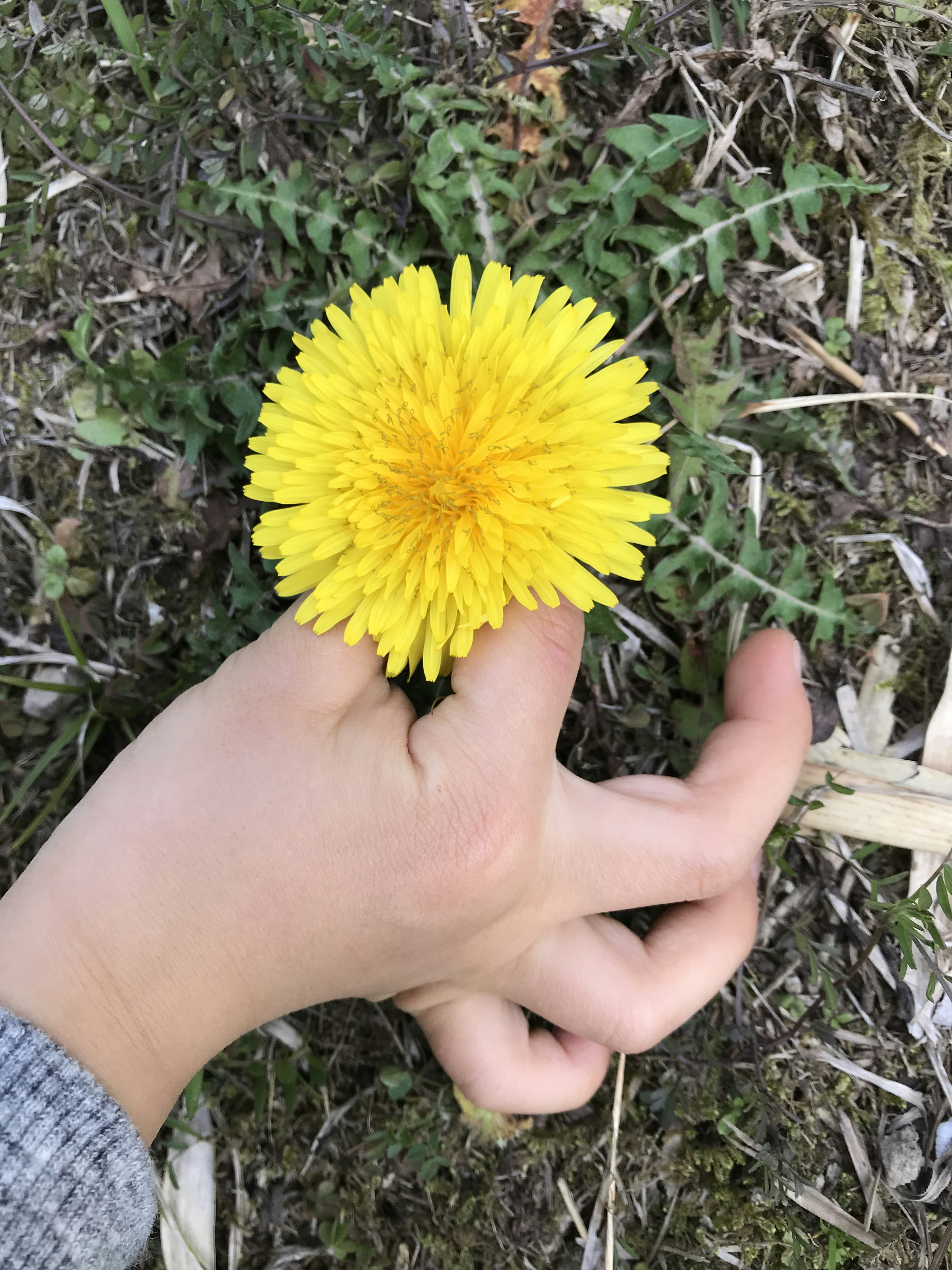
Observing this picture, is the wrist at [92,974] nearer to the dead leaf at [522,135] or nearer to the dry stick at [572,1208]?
the dry stick at [572,1208]

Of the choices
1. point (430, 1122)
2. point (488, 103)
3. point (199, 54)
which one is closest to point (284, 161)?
point (199, 54)

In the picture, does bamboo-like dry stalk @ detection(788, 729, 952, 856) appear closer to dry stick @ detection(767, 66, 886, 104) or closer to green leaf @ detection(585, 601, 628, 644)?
green leaf @ detection(585, 601, 628, 644)

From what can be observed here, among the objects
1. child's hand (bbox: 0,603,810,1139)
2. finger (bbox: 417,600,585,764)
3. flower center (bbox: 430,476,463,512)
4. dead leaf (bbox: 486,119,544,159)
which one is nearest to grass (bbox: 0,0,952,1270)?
dead leaf (bbox: 486,119,544,159)

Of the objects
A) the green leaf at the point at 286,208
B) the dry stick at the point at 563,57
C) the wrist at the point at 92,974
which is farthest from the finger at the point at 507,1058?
the dry stick at the point at 563,57

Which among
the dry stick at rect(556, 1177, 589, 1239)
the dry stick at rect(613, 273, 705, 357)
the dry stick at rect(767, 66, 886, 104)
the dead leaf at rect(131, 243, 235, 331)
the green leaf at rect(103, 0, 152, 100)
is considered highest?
the dry stick at rect(767, 66, 886, 104)

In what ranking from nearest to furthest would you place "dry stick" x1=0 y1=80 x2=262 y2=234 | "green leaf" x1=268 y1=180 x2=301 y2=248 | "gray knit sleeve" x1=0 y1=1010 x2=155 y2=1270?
"gray knit sleeve" x1=0 y1=1010 x2=155 y2=1270 → "dry stick" x1=0 y1=80 x2=262 y2=234 → "green leaf" x1=268 y1=180 x2=301 y2=248

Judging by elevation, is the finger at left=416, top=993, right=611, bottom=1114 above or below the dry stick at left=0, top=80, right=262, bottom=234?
below

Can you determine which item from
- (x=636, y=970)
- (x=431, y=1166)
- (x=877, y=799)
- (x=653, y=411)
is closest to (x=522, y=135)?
(x=653, y=411)
